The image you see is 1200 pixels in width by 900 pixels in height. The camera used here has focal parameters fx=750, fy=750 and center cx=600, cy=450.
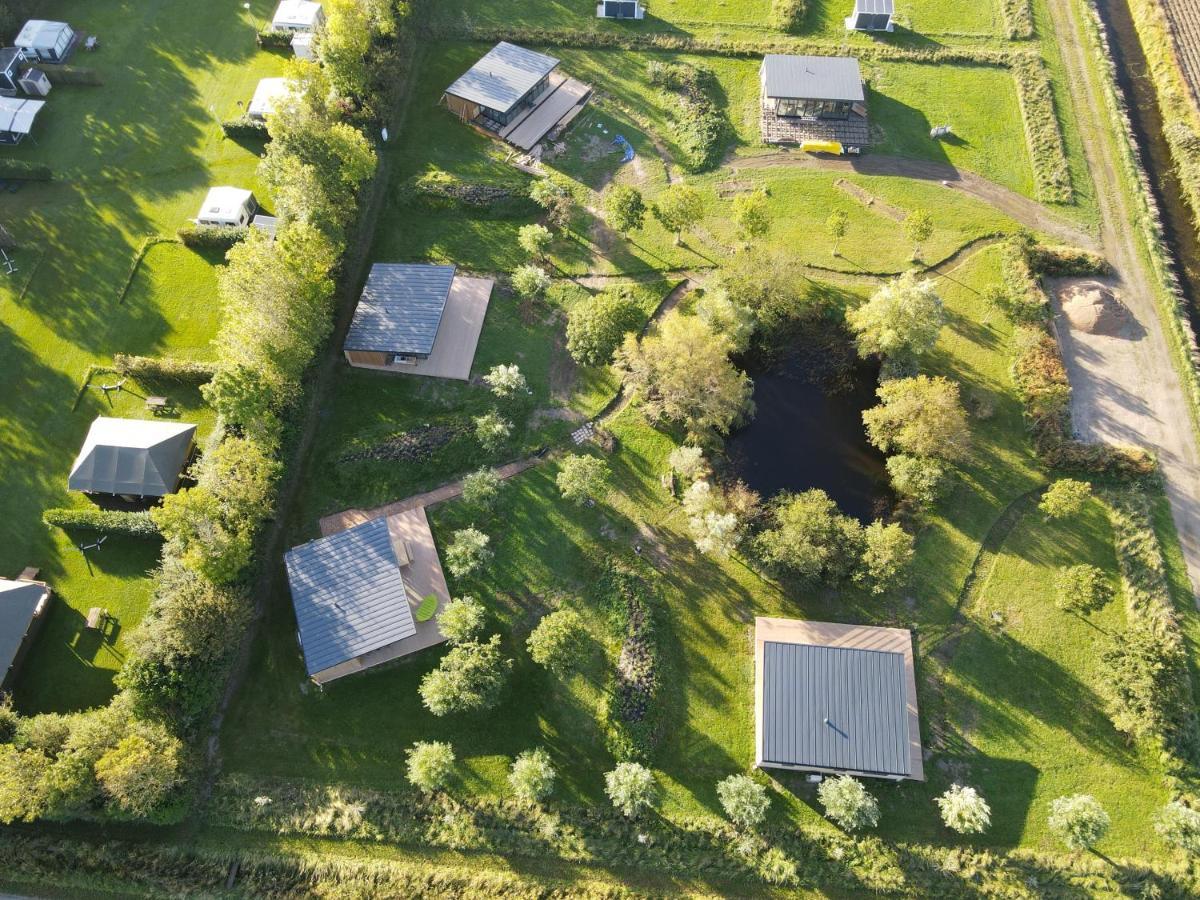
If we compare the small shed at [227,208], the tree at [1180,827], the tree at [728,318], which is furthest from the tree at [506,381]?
the tree at [1180,827]

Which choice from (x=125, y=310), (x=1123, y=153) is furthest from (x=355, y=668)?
(x=1123, y=153)

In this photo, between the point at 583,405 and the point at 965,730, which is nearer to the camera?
the point at 965,730

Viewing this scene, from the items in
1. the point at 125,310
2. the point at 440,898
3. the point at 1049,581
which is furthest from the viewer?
the point at 125,310

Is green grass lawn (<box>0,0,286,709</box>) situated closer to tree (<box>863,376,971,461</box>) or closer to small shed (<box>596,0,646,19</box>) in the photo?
small shed (<box>596,0,646,19</box>)

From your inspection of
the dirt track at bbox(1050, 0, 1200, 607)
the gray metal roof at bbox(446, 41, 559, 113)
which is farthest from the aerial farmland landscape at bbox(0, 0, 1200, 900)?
the gray metal roof at bbox(446, 41, 559, 113)

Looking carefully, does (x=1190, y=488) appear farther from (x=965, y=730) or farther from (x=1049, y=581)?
(x=965, y=730)

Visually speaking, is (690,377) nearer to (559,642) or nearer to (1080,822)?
(559,642)

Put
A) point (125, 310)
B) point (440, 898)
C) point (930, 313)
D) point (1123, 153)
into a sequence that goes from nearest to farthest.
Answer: point (440, 898) < point (930, 313) < point (125, 310) < point (1123, 153)

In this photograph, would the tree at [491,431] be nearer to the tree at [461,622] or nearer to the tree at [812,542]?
the tree at [461,622]

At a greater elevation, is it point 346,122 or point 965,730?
point 346,122
